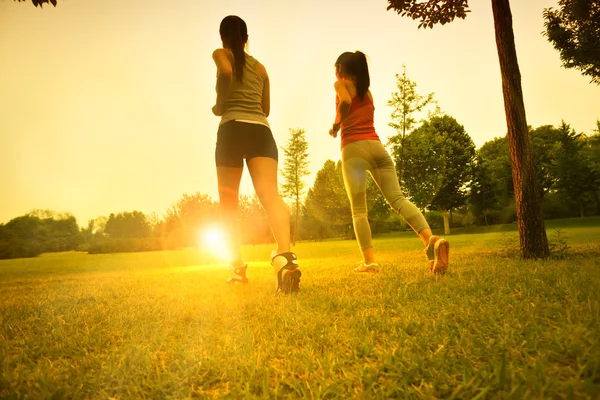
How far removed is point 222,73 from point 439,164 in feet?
104

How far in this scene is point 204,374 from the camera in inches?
61.6

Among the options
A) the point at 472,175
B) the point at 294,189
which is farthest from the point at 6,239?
the point at 472,175

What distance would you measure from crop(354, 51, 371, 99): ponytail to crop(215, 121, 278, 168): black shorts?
63.6 inches

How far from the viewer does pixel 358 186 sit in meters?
4.63

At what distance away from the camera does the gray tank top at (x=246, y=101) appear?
12.4 feet

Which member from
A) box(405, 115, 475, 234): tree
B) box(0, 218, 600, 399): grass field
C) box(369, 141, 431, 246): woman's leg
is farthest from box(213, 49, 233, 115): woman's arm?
box(405, 115, 475, 234): tree

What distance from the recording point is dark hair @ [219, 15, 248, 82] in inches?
151

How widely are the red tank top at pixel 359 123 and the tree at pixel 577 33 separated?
7450mm

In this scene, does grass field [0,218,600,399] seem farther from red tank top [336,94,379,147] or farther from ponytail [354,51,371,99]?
ponytail [354,51,371,99]

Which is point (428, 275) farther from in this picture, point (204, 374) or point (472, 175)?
point (472, 175)

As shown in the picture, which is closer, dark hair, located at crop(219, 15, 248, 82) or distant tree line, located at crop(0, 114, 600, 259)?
dark hair, located at crop(219, 15, 248, 82)

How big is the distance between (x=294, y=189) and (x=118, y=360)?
33730 millimetres

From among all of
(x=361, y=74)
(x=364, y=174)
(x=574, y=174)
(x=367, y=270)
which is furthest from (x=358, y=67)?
(x=574, y=174)

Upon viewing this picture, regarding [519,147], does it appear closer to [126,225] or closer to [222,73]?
[222,73]
